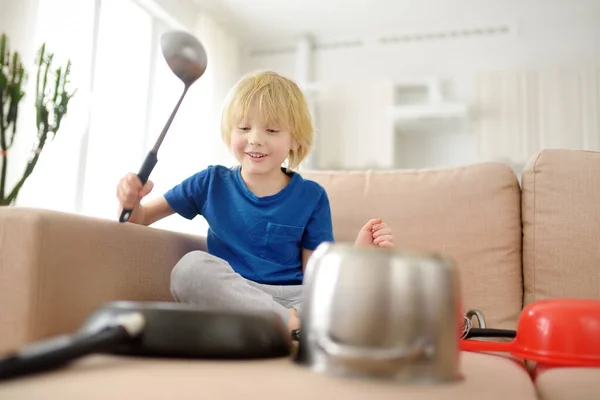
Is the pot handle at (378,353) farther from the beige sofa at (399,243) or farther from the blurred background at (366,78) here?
the blurred background at (366,78)

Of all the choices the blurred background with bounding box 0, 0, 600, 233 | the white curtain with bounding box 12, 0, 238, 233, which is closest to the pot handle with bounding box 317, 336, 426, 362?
the white curtain with bounding box 12, 0, 238, 233

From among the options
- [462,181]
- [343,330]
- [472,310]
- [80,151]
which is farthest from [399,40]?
[343,330]

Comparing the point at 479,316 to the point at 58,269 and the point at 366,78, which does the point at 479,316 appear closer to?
the point at 58,269

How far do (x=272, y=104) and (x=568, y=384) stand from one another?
827 mm

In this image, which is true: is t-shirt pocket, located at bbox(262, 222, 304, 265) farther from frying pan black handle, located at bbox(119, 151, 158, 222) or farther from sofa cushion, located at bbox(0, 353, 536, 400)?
sofa cushion, located at bbox(0, 353, 536, 400)

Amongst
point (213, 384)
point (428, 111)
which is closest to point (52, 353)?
point (213, 384)

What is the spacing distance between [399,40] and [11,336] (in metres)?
4.05

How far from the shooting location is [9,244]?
74 cm

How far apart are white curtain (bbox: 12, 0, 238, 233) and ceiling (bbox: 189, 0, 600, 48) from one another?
343 mm

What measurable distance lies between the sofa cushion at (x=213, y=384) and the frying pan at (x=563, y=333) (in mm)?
246

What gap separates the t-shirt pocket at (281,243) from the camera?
122 cm

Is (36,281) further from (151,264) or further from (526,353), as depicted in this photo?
(526,353)

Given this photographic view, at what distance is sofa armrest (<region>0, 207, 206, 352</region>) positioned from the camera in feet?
2.42

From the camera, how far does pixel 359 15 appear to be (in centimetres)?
406
